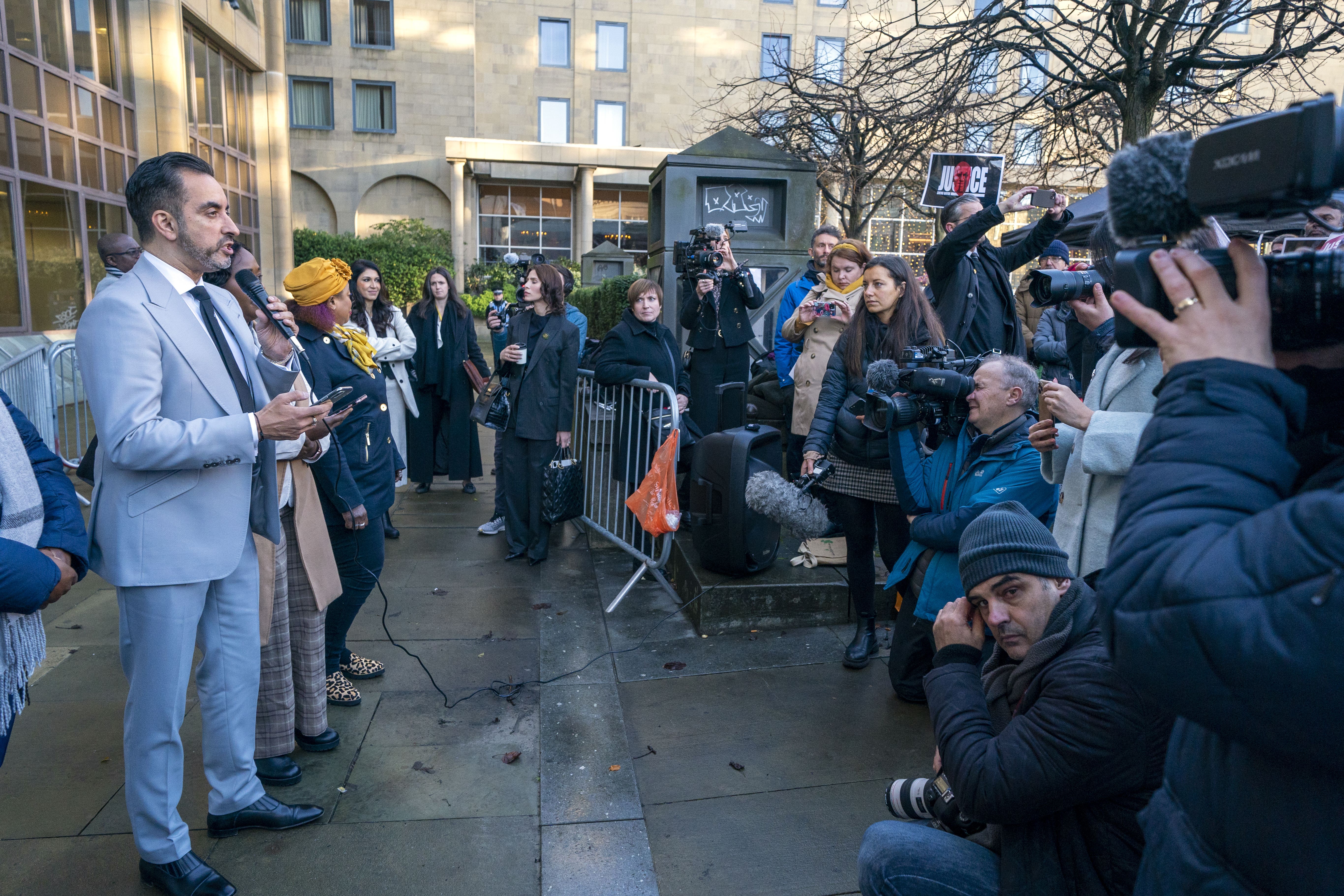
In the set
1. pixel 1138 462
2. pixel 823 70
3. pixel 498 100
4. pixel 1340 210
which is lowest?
A: pixel 1138 462

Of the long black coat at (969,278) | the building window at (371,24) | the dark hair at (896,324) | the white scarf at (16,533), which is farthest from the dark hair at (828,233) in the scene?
the building window at (371,24)

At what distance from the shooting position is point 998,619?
2.13 metres

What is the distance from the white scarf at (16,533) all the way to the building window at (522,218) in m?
30.2

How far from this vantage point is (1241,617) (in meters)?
0.98

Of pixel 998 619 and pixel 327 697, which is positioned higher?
pixel 998 619

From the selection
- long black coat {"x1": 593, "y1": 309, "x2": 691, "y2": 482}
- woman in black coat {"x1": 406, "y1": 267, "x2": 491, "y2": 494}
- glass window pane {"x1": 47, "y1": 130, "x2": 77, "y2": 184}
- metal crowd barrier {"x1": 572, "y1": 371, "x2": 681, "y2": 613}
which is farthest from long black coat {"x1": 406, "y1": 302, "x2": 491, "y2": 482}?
glass window pane {"x1": 47, "y1": 130, "x2": 77, "y2": 184}

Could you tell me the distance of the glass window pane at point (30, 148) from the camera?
10984 millimetres

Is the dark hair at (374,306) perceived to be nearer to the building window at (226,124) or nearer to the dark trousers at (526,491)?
the dark trousers at (526,491)

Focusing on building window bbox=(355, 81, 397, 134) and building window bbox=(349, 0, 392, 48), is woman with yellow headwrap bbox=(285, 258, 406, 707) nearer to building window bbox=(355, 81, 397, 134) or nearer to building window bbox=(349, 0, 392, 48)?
building window bbox=(355, 81, 397, 134)

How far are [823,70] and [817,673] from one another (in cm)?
1143

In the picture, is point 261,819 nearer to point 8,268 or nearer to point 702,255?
point 702,255

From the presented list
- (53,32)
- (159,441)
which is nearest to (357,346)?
(159,441)

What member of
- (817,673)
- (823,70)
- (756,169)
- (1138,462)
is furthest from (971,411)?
(823,70)

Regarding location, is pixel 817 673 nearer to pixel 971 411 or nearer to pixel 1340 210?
pixel 971 411
